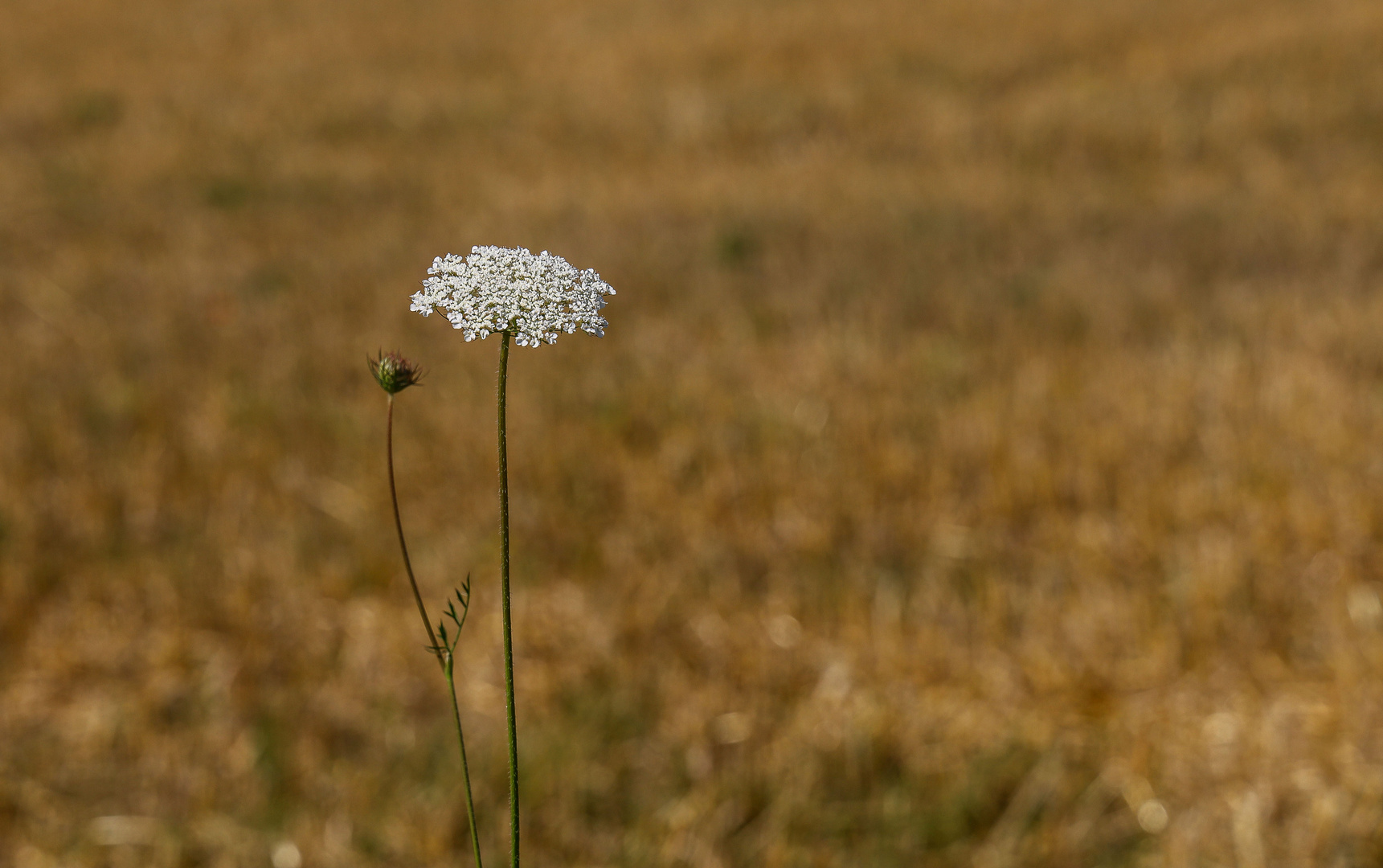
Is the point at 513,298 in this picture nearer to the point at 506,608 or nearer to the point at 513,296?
the point at 513,296

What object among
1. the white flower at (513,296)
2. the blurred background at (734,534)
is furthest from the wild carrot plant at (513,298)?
the blurred background at (734,534)

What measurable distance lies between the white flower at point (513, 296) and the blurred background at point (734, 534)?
7.50 ft

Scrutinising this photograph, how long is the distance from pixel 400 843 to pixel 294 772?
0.53 meters

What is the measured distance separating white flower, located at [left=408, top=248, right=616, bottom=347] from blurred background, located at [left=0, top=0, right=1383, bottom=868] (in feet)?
7.50

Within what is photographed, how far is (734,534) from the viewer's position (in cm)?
430

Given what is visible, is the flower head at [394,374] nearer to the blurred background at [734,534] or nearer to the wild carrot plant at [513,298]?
the wild carrot plant at [513,298]

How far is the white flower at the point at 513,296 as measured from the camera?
93cm

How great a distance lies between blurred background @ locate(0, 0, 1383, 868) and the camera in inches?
121

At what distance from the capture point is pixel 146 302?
22.3 feet

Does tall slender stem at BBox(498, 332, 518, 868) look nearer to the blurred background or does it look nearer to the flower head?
the flower head

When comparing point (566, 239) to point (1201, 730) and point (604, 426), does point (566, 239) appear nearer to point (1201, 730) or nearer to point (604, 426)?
point (604, 426)

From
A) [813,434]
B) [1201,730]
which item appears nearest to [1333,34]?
[813,434]

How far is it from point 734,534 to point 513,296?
341cm

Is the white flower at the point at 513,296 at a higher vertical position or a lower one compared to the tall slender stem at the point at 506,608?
higher
